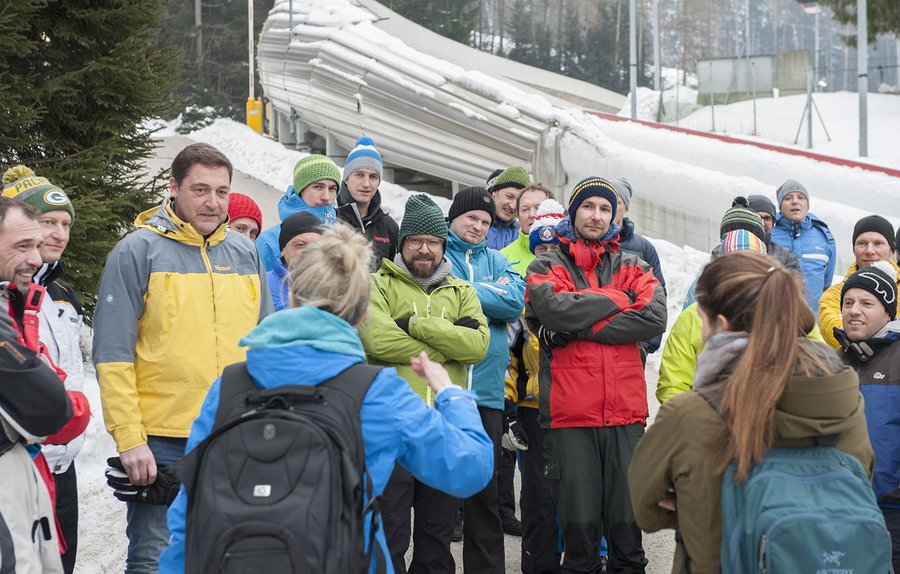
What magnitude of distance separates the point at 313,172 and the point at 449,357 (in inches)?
76.7

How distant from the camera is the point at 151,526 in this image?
13.9ft

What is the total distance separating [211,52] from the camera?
44750mm

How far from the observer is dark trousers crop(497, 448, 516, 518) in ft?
21.6

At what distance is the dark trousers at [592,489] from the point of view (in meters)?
5.18

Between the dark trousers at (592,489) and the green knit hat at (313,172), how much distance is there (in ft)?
7.61

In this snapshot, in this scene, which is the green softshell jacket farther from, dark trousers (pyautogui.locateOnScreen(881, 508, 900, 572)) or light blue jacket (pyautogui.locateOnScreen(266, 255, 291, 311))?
dark trousers (pyautogui.locateOnScreen(881, 508, 900, 572))

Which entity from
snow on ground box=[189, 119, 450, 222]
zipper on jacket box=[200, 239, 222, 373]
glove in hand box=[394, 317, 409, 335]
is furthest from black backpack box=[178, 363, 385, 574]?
snow on ground box=[189, 119, 450, 222]

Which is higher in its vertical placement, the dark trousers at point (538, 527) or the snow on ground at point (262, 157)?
the dark trousers at point (538, 527)

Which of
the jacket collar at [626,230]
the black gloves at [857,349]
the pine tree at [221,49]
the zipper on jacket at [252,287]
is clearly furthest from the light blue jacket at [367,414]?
the pine tree at [221,49]

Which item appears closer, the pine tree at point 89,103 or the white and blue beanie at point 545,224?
the white and blue beanie at point 545,224

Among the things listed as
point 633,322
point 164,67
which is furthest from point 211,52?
point 633,322

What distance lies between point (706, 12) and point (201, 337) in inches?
3490

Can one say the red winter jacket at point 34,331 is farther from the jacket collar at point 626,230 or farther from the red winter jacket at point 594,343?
the jacket collar at point 626,230

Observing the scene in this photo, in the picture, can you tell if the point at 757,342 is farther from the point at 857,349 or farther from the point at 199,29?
the point at 199,29
